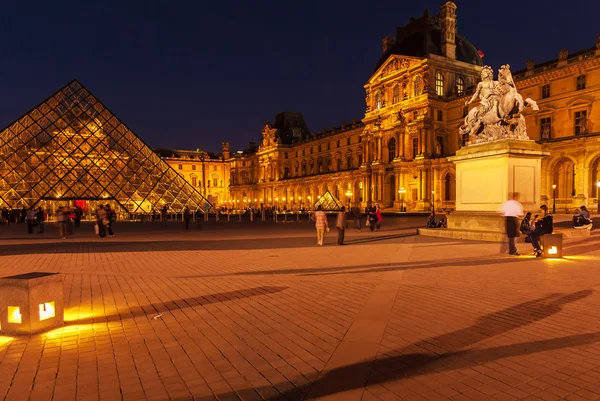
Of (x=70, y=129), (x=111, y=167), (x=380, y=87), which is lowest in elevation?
(x=111, y=167)

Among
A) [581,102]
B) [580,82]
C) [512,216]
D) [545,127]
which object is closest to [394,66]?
[545,127]

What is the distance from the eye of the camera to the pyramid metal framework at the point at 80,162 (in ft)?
122

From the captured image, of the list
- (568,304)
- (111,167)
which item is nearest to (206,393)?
(568,304)

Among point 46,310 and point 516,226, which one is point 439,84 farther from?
point 46,310

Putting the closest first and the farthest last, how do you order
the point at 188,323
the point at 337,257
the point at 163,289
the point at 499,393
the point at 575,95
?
the point at 499,393, the point at 188,323, the point at 163,289, the point at 337,257, the point at 575,95

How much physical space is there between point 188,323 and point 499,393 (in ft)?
11.1

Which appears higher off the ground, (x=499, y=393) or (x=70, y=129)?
(x=70, y=129)

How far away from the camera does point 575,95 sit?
1454 inches

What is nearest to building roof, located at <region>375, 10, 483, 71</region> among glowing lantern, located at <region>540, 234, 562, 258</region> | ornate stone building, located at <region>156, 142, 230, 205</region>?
glowing lantern, located at <region>540, 234, 562, 258</region>

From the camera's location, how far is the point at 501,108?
13016 millimetres

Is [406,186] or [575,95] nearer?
[575,95]

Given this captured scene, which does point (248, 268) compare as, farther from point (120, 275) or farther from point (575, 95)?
point (575, 95)

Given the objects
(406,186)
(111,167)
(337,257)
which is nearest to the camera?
(337,257)

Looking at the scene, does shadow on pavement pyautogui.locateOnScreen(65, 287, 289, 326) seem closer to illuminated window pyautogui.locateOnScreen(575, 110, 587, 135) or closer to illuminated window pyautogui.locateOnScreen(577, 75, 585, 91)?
illuminated window pyautogui.locateOnScreen(575, 110, 587, 135)
